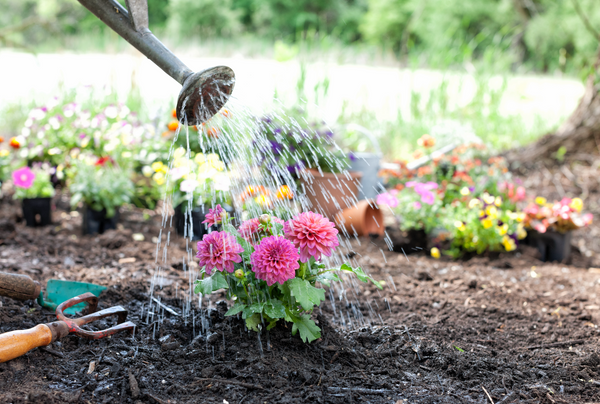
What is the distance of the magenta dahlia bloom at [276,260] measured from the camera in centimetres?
146

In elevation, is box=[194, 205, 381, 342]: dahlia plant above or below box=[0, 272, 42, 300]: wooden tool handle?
above

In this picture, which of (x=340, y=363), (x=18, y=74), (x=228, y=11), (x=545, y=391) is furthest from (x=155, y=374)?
(x=228, y=11)

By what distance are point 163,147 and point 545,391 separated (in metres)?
2.87

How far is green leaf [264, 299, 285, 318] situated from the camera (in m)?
1.52

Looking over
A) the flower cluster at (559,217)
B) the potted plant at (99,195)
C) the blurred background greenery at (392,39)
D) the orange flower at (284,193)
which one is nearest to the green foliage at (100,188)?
the potted plant at (99,195)

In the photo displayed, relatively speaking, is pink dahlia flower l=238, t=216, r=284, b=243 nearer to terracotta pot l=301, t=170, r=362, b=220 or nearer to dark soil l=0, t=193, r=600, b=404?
dark soil l=0, t=193, r=600, b=404

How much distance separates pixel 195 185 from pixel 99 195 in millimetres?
804

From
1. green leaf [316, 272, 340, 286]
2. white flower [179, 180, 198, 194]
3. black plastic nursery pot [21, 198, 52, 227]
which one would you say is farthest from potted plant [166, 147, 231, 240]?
green leaf [316, 272, 340, 286]

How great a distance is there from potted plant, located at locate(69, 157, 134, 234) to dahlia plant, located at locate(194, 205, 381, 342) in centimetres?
185

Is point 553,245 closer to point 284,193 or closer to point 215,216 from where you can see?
point 284,193

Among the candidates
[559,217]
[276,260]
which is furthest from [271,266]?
[559,217]

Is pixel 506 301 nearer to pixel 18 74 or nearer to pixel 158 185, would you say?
pixel 158 185

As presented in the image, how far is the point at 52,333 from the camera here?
4.93 ft

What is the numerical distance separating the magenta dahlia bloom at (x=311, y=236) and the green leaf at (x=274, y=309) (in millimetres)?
177
